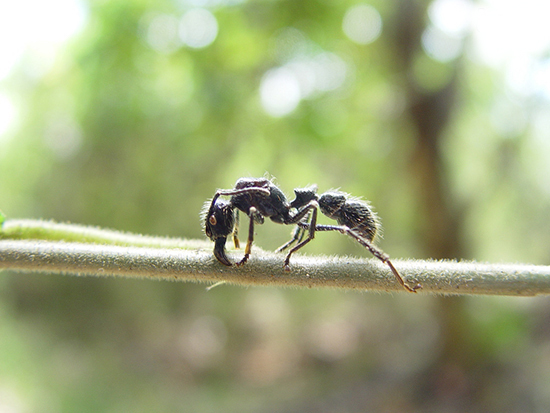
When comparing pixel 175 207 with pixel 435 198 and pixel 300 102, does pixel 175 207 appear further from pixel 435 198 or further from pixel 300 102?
pixel 435 198

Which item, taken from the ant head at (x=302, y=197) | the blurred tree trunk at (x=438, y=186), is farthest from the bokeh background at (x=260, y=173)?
the ant head at (x=302, y=197)

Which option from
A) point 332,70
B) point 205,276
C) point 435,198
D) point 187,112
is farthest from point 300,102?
point 205,276

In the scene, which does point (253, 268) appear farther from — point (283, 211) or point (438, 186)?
point (438, 186)

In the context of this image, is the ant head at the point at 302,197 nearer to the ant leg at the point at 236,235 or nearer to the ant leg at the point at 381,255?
the ant leg at the point at 381,255

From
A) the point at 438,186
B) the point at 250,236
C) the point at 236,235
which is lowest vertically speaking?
the point at 438,186

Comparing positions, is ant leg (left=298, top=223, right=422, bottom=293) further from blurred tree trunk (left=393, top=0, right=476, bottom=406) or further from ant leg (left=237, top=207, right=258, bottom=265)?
blurred tree trunk (left=393, top=0, right=476, bottom=406)

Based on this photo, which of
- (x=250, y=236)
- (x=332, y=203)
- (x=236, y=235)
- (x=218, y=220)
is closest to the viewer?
(x=250, y=236)

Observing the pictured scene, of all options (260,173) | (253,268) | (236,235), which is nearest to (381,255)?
Answer: (253,268)
